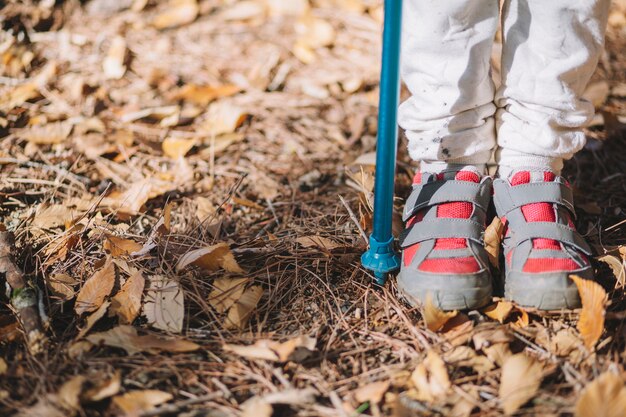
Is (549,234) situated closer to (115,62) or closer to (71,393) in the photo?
(71,393)

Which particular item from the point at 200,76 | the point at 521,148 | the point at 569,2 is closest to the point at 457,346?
the point at 521,148

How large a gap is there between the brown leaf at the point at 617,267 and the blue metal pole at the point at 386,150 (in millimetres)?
445

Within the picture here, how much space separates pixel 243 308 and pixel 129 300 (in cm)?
23

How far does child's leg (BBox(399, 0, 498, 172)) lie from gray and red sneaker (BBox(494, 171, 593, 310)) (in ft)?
0.44

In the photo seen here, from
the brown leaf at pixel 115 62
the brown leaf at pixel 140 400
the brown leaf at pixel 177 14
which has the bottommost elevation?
the brown leaf at pixel 140 400

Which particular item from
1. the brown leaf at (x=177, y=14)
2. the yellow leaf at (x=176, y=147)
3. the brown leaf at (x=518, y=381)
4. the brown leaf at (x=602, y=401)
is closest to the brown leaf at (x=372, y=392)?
the brown leaf at (x=518, y=381)

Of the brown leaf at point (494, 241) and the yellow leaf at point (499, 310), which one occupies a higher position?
the brown leaf at point (494, 241)

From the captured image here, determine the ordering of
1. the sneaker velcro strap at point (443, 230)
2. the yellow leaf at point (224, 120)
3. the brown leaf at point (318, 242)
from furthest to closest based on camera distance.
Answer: the yellow leaf at point (224, 120) < the brown leaf at point (318, 242) < the sneaker velcro strap at point (443, 230)

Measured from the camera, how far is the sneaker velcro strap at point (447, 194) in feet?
4.23

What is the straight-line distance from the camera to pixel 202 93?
2.04m

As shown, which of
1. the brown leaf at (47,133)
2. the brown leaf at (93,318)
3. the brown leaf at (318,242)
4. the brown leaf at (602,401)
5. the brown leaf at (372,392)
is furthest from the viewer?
the brown leaf at (47,133)

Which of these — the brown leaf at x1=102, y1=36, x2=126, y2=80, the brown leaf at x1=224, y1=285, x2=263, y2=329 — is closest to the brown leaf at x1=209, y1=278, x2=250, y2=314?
the brown leaf at x1=224, y1=285, x2=263, y2=329

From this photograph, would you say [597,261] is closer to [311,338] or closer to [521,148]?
[521,148]

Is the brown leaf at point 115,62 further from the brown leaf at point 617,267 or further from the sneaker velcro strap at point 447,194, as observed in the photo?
the brown leaf at point 617,267
